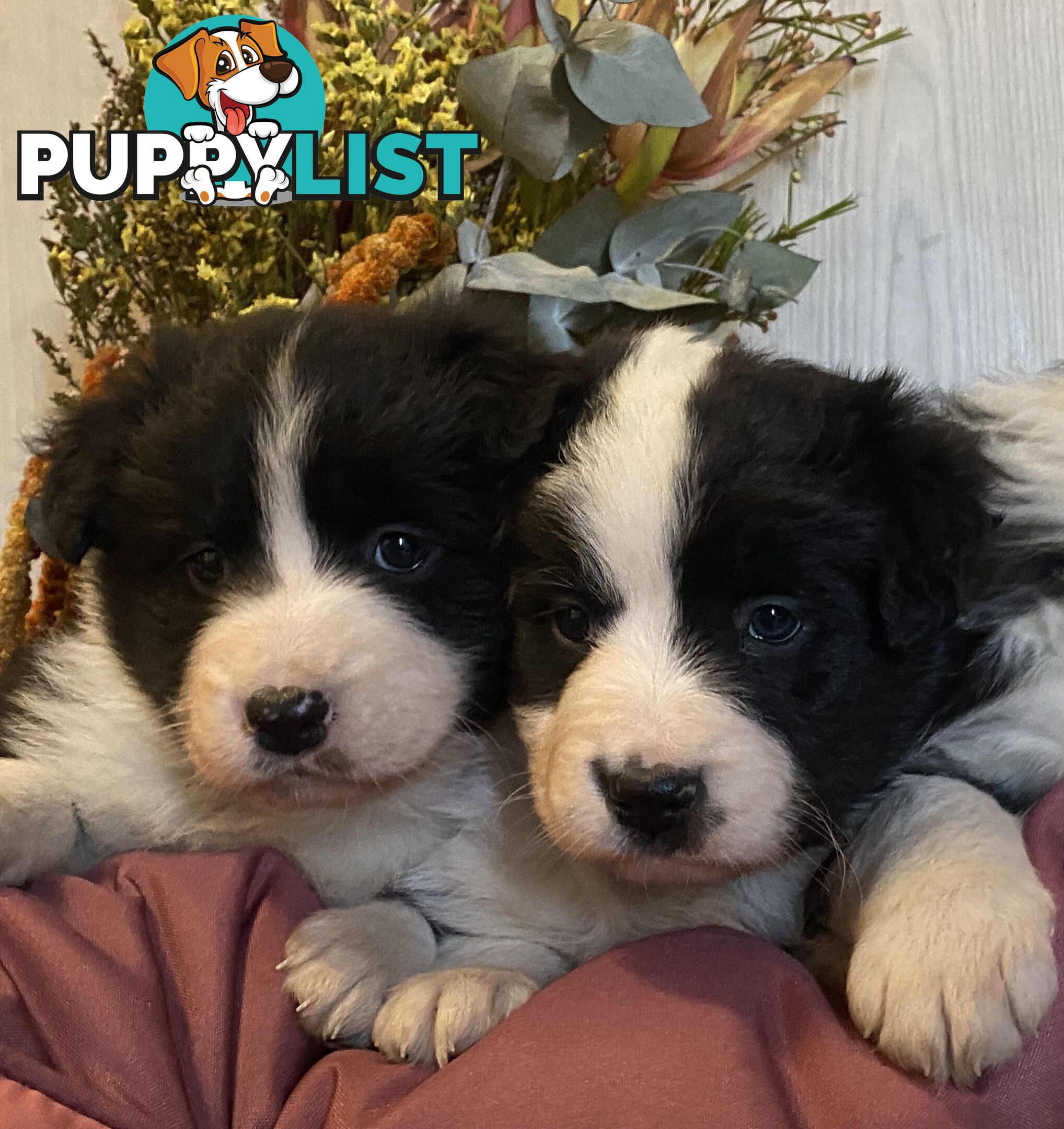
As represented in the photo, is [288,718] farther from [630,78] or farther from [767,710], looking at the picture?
[630,78]

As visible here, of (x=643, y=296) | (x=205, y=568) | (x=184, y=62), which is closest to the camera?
(x=205, y=568)

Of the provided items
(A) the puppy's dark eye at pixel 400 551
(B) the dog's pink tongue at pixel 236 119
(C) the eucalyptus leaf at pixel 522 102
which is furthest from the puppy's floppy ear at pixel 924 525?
(B) the dog's pink tongue at pixel 236 119

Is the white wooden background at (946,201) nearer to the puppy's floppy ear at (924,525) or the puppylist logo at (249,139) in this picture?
the puppylist logo at (249,139)

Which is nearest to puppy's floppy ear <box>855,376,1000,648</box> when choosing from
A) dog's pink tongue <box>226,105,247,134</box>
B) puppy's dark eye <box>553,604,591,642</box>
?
puppy's dark eye <box>553,604,591,642</box>

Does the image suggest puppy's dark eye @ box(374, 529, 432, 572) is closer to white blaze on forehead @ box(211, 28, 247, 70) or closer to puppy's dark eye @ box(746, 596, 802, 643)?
puppy's dark eye @ box(746, 596, 802, 643)

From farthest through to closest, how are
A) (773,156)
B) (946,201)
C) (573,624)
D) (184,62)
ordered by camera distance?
(946,201) → (773,156) → (184,62) → (573,624)

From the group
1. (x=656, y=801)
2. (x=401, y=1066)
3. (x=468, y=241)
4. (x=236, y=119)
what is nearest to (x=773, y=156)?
(x=468, y=241)

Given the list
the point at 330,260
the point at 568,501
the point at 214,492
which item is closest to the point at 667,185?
the point at 330,260
